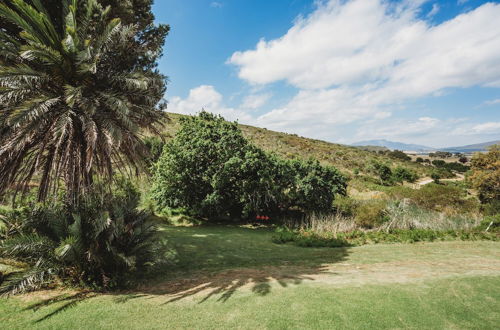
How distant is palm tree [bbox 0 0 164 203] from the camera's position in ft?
24.0

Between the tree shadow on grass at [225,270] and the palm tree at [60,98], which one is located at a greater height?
the palm tree at [60,98]

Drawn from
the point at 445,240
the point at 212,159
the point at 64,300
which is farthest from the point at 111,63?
the point at 445,240

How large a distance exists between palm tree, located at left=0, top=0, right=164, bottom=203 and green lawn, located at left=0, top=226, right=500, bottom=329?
353 cm

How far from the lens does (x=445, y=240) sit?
13961 mm

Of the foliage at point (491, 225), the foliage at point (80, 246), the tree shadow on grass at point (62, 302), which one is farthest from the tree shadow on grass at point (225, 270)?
the foliage at point (491, 225)

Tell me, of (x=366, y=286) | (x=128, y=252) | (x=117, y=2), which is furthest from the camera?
(x=117, y=2)

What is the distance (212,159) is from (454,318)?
563 inches

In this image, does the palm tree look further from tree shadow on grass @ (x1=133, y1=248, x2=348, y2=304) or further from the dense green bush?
the dense green bush

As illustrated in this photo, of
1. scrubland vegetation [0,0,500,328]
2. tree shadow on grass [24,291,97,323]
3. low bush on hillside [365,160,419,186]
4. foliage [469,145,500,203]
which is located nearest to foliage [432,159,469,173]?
low bush on hillside [365,160,419,186]

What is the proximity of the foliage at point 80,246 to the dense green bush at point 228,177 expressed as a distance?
8.36 meters

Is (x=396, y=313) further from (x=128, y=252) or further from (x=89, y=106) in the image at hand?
(x=89, y=106)

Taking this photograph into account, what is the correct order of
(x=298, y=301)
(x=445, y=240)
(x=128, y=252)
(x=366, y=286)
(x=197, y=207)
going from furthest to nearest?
(x=197, y=207)
(x=445, y=240)
(x=128, y=252)
(x=366, y=286)
(x=298, y=301)

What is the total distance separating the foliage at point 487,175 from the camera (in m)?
22.1

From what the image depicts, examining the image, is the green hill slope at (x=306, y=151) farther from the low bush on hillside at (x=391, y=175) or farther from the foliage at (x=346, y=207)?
the foliage at (x=346, y=207)
